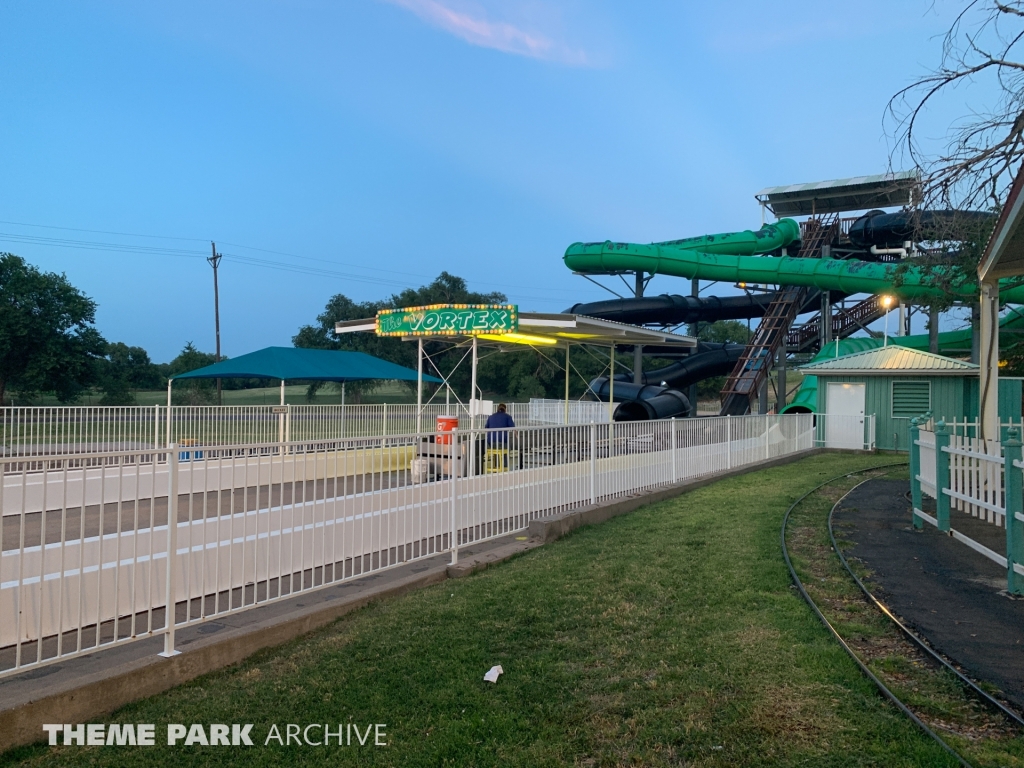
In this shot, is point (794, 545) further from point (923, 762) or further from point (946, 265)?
point (946, 265)

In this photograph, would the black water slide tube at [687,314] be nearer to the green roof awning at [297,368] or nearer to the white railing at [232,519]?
the green roof awning at [297,368]

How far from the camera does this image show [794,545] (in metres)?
8.88

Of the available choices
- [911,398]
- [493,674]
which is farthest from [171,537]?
[911,398]

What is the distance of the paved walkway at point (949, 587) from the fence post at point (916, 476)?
175 mm

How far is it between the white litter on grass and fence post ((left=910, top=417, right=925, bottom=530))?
734cm

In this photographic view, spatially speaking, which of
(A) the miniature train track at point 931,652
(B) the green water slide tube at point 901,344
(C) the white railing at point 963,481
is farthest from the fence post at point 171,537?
(B) the green water slide tube at point 901,344

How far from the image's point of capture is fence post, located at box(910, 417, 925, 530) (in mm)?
9961

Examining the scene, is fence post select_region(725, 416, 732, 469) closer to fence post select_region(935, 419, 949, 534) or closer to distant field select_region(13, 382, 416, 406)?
fence post select_region(935, 419, 949, 534)

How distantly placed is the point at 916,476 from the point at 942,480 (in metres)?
1.52

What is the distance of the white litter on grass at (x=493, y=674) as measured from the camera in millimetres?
4591

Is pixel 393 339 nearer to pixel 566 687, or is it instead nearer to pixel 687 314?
pixel 687 314

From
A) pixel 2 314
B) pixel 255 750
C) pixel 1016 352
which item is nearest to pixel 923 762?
pixel 255 750

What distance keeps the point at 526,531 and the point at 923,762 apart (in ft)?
19.7

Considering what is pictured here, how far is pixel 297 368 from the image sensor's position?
1869cm
